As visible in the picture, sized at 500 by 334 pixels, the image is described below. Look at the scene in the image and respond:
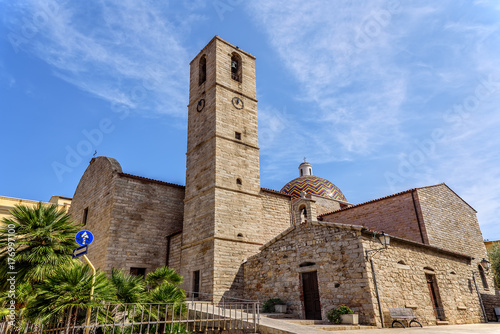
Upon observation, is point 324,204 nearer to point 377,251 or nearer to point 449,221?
point 449,221

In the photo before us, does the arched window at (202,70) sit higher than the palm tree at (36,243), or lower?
higher

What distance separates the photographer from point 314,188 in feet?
90.4

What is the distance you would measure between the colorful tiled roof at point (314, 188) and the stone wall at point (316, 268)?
14039 millimetres

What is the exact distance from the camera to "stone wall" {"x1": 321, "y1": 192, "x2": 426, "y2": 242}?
16.8 metres

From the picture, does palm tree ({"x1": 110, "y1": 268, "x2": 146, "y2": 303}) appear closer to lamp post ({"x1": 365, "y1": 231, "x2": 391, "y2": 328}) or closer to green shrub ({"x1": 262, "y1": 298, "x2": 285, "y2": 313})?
green shrub ({"x1": 262, "y1": 298, "x2": 285, "y2": 313})

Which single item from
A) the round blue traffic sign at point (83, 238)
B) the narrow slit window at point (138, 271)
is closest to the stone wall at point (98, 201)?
the narrow slit window at point (138, 271)

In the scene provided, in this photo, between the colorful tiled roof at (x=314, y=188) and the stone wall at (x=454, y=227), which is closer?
the stone wall at (x=454, y=227)

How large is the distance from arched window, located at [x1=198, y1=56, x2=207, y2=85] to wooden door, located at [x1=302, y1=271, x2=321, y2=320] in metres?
12.5

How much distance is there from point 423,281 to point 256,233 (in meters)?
7.21

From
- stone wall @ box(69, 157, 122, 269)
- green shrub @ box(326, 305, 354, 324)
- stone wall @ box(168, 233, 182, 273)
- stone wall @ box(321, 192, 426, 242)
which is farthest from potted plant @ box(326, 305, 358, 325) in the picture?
stone wall @ box(69, 157, 122, 269)

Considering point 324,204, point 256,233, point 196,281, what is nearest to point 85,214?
point 196,281

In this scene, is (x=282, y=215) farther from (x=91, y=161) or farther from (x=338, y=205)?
(x=91, y=161)

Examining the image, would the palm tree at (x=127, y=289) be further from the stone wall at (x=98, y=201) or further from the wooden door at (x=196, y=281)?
the stone wall at (x=98, y=201)

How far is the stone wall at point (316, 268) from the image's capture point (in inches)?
423
